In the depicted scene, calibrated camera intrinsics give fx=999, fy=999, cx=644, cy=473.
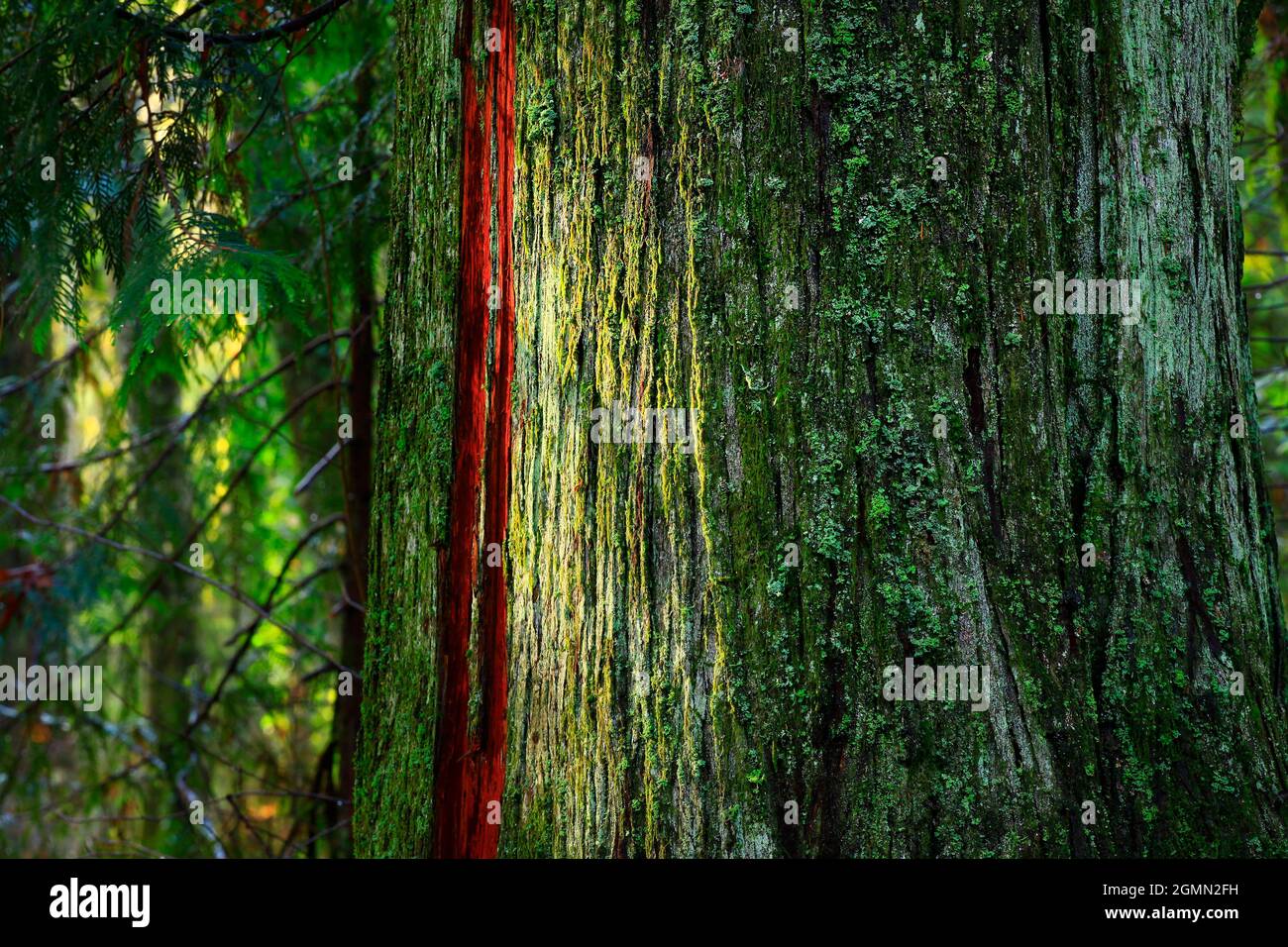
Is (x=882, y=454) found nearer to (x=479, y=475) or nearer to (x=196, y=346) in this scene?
(x=479, y=475)

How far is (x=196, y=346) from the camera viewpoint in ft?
13.0

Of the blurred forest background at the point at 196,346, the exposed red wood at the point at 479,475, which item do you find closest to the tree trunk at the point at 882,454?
the exposed red wood at the point at 479,475

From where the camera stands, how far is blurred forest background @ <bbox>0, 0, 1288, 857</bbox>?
7.59ft

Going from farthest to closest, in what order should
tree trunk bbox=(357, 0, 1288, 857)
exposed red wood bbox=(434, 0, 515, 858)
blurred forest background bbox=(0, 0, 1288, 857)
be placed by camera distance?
blurred forest background bbox=(0, 0, 1288, 857)
exposed red wood bbox=(434, 0, 515, 858)
tree trunk bbox=(357, 0, 1288, 857)

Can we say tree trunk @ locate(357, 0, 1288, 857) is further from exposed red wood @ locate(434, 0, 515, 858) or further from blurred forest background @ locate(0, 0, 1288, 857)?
blurred forest background @ locate(0, 0, 1288, 857)

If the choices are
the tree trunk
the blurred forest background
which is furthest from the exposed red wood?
the blurred forest background

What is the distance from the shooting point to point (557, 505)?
163cm

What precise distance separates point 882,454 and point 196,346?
330 cm

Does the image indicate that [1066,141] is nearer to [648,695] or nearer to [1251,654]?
[1251,654]

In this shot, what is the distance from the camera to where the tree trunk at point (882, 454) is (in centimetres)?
149

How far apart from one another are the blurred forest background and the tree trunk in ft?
2.15

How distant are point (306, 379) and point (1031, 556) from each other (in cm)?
422

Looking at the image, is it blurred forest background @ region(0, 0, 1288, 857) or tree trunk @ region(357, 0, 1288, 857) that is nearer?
tree trunk @ region(357, 0, 1288, 857)

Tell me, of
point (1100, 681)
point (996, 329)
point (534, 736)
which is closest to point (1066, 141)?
point (996, 329)
